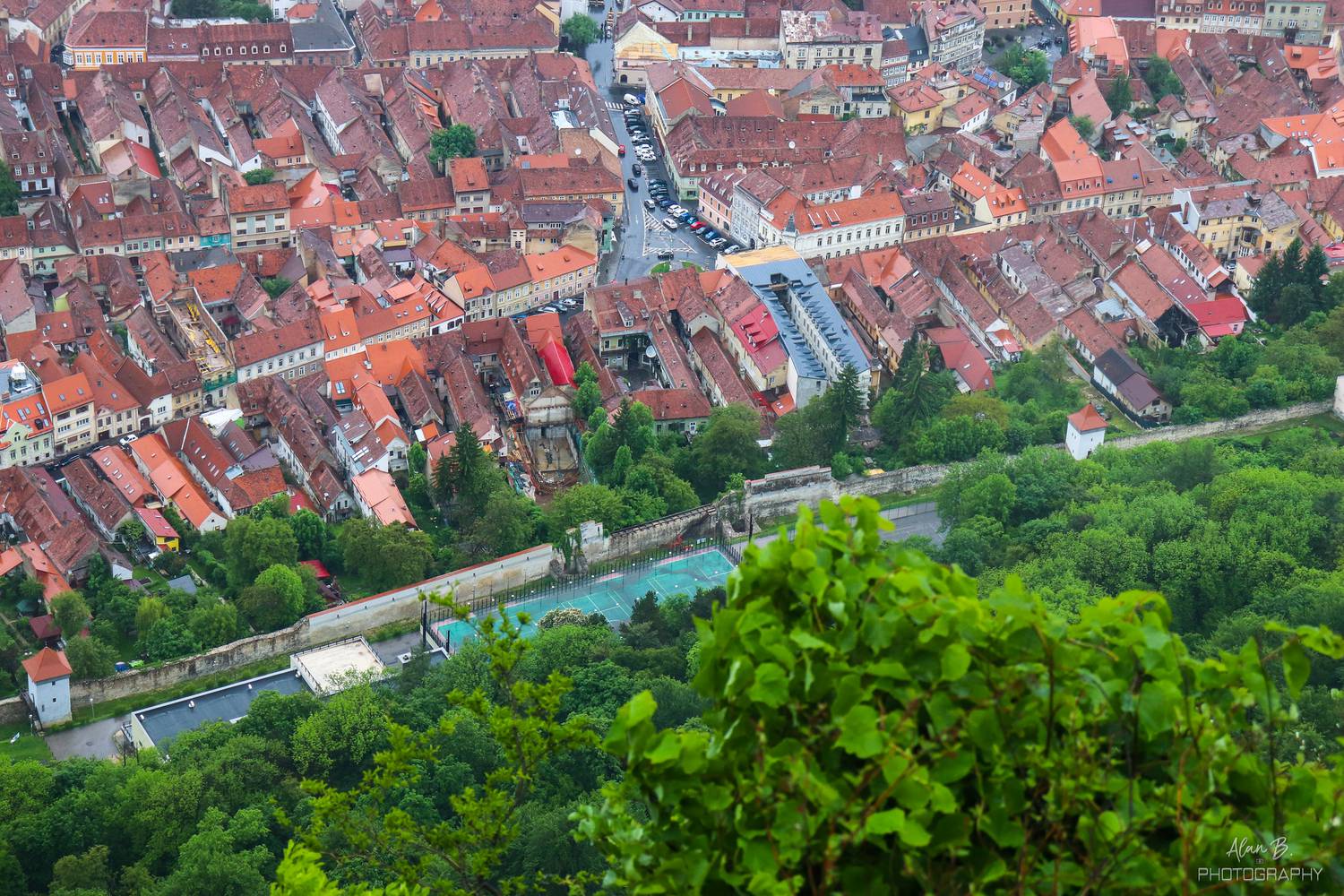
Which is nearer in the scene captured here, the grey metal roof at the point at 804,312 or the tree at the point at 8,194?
the grey metal roof at the point at 804,312

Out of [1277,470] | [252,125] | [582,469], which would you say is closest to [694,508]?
[582,469]

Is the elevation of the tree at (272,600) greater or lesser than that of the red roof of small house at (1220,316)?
greater

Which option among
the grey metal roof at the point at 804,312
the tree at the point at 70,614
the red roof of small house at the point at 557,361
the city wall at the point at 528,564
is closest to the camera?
the city wall at the point at 528,564

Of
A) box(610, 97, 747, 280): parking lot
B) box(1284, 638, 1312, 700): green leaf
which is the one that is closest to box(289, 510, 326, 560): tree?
box(610, 97, 747, 280): parking lot

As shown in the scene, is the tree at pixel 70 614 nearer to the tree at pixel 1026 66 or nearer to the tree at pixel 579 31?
the tree at pixel 579 31

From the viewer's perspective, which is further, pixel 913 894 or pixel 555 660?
pixel 555 660

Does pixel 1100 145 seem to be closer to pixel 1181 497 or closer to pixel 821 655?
pixel 1181 497

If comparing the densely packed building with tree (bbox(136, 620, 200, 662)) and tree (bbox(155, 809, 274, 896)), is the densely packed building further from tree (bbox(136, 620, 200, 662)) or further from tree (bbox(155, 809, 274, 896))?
tree (bbox(155, 809, 274, 896))

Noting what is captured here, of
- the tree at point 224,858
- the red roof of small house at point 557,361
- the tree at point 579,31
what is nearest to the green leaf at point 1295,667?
the tree at point 224,858
